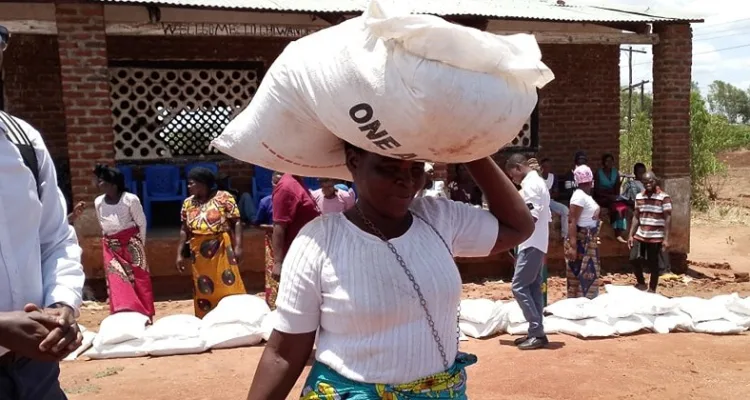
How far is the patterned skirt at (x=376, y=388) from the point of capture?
183 cm

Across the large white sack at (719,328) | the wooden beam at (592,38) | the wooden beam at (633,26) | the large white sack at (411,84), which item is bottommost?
the large white sack at (719,328)

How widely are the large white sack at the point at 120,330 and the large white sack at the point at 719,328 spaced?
15.5ft

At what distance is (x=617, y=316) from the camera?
21.8 feet

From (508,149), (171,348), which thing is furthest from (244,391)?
(508,149)

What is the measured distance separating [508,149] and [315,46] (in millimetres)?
9387

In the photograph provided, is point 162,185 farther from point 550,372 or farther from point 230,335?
point 550,372

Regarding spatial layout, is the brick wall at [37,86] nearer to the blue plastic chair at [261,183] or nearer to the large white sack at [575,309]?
the blue plastic chair at [261,183]

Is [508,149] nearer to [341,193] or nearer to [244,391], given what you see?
[341,193]

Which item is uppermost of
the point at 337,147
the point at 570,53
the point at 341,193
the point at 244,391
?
the point at 570,53

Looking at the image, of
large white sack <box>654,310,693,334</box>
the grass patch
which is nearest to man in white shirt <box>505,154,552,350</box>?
large white sack <box>654,310,693,334</box>

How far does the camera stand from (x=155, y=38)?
9.62 m

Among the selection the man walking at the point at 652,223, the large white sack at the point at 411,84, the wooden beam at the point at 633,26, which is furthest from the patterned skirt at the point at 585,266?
the large white sack at the point at 411,84

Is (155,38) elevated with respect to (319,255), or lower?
elevated

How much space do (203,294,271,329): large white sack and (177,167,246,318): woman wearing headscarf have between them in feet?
0.55
